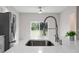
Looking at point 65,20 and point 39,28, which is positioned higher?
point 65,20

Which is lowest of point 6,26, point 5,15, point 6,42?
point 6,42

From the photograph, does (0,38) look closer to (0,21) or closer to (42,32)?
(0,21)

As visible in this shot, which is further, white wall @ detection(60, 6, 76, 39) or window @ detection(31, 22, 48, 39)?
white wall @ detection(60, 6, 76, 39)

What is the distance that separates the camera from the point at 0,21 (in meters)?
1.98

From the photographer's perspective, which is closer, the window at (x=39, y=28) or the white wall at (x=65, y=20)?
the window at (x=39, y=28)

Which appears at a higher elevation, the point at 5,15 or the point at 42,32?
the point at 5,15

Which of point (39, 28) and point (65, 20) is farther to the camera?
point (65, 20)
